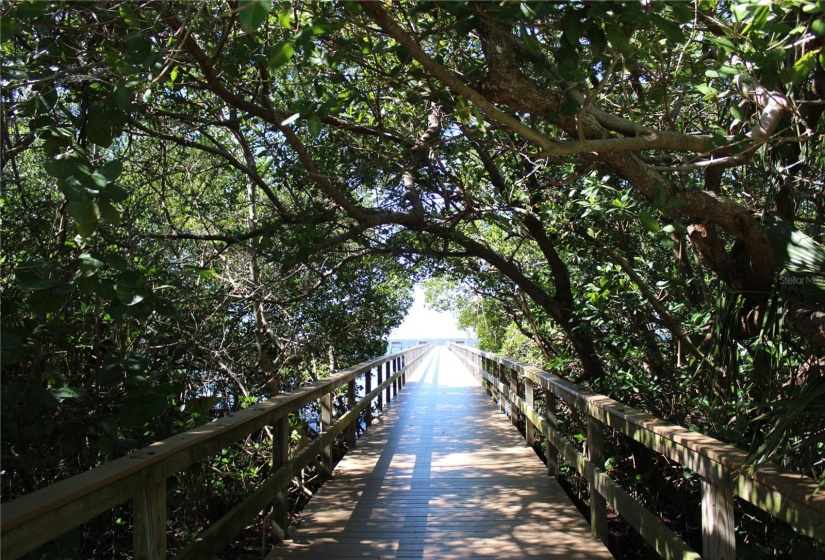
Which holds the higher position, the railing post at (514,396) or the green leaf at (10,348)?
the green leaf at (10,348)

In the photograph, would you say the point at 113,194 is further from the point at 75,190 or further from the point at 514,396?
the point at 514,396

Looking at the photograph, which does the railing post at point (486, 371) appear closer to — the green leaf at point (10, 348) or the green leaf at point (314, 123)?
the green leaf at point (314, 123)

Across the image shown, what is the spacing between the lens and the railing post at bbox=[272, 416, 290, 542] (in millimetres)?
4336

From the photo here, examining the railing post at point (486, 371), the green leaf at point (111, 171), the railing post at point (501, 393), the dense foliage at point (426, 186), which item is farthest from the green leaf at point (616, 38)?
the railing post at point (486, 371)

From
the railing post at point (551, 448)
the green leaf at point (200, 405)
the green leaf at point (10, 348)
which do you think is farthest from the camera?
the railing post at point (551, 448)

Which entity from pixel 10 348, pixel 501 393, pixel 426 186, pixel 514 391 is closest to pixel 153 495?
pixel 10 348

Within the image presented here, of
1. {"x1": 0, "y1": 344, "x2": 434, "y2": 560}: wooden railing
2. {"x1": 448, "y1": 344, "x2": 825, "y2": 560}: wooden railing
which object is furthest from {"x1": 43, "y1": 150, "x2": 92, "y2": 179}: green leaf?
{"x1": 448, "y1": 344, "x2": 825, "y2": 560}: wooden railing

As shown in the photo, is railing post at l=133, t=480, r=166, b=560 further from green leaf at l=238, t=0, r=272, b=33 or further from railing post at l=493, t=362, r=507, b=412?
railing post at l=493, t=362, r=507, b=412

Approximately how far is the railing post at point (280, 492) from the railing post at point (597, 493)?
6.22ft

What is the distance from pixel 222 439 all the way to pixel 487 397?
9890 mm

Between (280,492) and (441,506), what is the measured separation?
1.44 meters

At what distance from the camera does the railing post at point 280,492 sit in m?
4.34

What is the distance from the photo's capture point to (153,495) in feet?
8.68

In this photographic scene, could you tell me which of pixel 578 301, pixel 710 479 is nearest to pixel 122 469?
pixel 710 479
